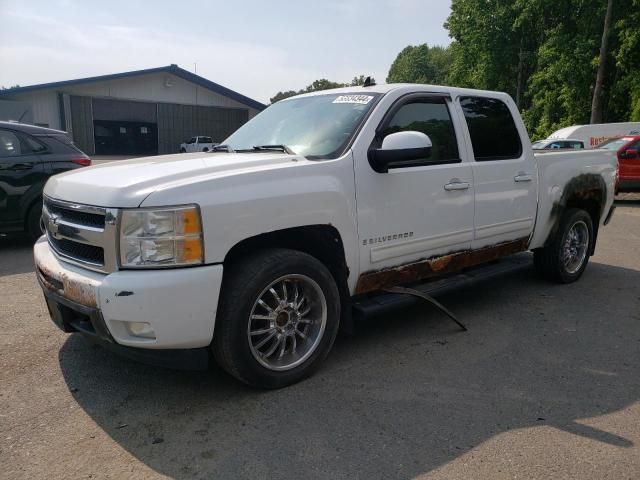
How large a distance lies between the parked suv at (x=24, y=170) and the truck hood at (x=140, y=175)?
4072 mm

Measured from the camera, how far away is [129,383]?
342 cm

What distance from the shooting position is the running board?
3.76 meters

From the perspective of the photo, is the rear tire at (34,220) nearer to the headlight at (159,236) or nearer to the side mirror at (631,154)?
the headlight at (159,236)

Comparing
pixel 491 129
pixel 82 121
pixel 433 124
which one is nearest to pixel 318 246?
pixel 433 124

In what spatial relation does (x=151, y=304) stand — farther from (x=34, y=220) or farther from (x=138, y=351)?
(x=34, y=220)

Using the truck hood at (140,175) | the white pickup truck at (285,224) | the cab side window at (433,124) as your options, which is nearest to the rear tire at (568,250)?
the white pickup truck at (285,224)

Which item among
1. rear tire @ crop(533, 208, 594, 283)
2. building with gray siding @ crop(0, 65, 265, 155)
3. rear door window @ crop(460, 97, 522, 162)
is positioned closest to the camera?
rear door window @ crop(460, 97, 522, 162)

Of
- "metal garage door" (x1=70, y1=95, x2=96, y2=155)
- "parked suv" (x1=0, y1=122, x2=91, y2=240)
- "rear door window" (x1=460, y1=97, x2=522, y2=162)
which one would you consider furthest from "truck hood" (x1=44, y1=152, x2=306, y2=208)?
"metal garage door" (x1=70, y1=95, x2=96, y2=155)

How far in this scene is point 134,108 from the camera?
36.2 metres

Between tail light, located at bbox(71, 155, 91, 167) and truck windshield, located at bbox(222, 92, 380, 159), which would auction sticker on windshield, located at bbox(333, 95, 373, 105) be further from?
tail light, located at bbox(71, 155, 91, 167)

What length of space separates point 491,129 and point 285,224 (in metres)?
2.47

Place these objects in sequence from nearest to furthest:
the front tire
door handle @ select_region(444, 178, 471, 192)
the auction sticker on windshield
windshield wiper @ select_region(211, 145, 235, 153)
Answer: the front tire < the auction sticker on windshield < door handle @ select_region(444, 178, 471, 192) < windshield wiper @ select_region(211, 145, 235, 153)

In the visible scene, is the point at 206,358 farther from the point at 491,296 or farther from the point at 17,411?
the point at 491,296

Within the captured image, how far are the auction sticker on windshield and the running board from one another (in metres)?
1.45
